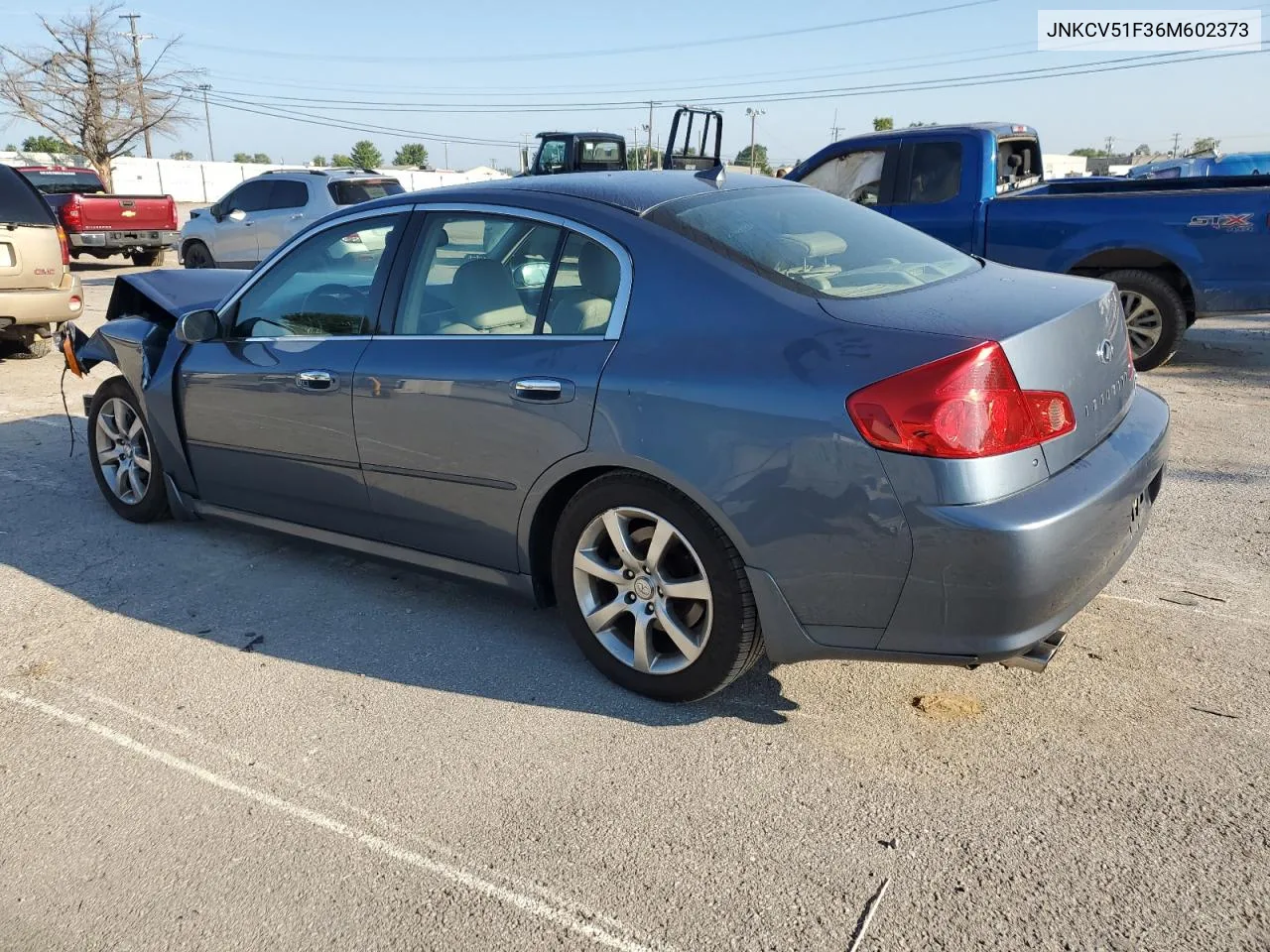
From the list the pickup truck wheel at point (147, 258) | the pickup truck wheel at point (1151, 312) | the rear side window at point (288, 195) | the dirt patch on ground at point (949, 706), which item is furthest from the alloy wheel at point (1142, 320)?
the pickup truck wheel at point (147, 258)

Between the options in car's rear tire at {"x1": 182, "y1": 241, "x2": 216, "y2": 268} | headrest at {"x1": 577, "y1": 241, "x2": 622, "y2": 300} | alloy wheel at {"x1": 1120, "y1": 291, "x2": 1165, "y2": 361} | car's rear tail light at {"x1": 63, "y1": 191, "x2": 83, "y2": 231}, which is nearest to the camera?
headrest at {"x1": 577, "y1": 241, "x2": 622, "y2": 300}

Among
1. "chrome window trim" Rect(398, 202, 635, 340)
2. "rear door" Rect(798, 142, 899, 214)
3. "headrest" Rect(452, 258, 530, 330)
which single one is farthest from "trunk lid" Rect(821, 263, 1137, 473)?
"rear door" Rect(798, 142, 899, 214)

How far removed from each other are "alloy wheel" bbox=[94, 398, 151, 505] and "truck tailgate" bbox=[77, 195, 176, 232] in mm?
14715

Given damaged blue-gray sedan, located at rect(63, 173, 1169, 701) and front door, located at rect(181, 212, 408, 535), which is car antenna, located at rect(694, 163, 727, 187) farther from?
front door, located at rect(181, 212, 408, 535)

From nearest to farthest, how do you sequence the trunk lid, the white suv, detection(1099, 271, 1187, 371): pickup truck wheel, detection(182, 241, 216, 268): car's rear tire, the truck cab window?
the trunk lid → detection(1099, 271, 1187, 371): pickup truck wheel → the truck cab window → the white suv → detection(182, 241, 216, 268): car's rear tire

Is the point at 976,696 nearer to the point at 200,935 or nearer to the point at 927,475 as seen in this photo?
the point at 927,475

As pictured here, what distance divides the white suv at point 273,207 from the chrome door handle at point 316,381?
11.6 m

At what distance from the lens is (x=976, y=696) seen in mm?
3240

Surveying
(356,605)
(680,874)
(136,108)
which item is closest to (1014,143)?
(356,605)

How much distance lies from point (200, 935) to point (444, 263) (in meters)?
2.34

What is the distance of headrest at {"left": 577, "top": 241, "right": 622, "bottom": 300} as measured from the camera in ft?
10.6

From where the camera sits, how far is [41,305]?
29.7 ft

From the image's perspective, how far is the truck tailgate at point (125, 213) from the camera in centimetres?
1767

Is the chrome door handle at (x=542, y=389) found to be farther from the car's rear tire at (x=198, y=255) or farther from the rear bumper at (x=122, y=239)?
the rear bumper at (x=122, y=239)
